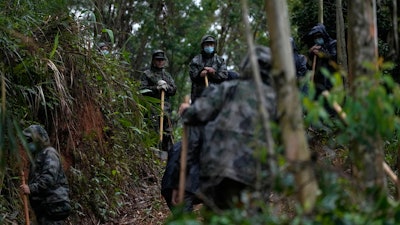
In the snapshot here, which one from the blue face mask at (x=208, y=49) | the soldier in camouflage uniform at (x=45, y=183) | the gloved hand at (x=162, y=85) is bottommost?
the soldier in camouflage uniform at (x=45, y=183)

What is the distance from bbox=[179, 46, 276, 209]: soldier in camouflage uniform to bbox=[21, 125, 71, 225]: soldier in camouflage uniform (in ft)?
7.78

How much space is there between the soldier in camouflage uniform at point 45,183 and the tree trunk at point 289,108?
3.53 meters

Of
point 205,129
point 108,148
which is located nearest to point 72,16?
point 108,148

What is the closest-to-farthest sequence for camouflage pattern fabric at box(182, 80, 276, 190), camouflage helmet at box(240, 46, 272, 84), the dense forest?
the dense forest
camouflage pattern fabric at box(182, 80, 276, 190)
camouflage helmet at box(240, 46, 272, 84)

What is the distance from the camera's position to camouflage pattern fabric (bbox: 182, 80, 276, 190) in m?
5.97

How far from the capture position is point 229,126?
6023mm

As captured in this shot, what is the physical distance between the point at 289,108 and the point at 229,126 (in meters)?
1.09

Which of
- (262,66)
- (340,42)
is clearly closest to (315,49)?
(340,42)

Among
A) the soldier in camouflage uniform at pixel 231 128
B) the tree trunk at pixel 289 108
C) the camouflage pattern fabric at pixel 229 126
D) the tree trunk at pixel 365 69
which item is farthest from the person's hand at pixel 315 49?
the tree trunk at pixel 289 108

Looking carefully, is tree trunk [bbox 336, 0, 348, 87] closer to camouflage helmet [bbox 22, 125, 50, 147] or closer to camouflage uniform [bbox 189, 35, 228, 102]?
camouflage uniform [bbox 189, 35, 228, 102]

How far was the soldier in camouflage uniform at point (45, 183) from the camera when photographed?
795cm

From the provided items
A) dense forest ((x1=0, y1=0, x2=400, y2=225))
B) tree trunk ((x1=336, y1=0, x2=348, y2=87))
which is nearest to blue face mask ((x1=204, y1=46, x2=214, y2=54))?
dense forest ((x1=0, y1=0, x2=400, y2=225))

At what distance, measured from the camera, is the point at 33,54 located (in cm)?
976

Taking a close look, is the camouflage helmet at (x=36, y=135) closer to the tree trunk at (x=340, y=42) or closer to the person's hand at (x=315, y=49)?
the person's hand at (x=315, y=49)
